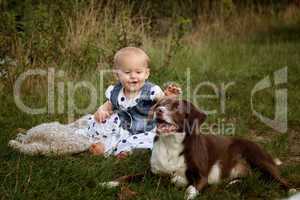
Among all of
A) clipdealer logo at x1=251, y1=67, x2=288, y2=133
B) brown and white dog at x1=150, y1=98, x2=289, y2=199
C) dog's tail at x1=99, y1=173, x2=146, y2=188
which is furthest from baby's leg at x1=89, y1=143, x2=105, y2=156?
clipdealer logo at x1=251, y1=67, x2=288, y2=133

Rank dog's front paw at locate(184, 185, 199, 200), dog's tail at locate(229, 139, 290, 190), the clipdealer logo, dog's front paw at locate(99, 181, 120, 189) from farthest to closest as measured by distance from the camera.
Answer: the clipdealer logo
dog's tail at locate(229, 139, 290, 190)
dog's front paw at locate(99, 181, 120, 189)
dog's front paw at locate(184, 185, 199, 200)

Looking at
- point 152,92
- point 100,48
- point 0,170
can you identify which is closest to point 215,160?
point 152,92

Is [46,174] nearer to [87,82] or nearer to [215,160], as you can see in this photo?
[215,160]

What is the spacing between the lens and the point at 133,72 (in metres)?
5.31

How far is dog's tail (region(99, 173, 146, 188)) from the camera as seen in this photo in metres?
4.31

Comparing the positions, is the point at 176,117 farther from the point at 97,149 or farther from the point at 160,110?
the point at 97,149

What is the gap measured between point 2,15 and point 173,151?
441cm

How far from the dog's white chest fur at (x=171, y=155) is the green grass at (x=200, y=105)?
118 mm

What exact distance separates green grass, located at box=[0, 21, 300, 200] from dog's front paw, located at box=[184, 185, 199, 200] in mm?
49

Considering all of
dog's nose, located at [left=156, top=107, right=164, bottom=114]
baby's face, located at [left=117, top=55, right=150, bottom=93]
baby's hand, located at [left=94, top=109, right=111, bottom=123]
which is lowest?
baby's hand, located at [left=94, top=109, right=111, bottom=123]

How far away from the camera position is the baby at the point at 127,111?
17.4ft

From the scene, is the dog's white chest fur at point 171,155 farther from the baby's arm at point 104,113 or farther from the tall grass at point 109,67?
the baby's arm at point 104,113

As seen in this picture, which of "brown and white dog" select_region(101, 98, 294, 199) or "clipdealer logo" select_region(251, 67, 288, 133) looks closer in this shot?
"brown and white dog" select_region(101, 98, 294, 199)

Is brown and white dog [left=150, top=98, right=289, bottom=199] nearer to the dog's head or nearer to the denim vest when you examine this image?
the dog's head
